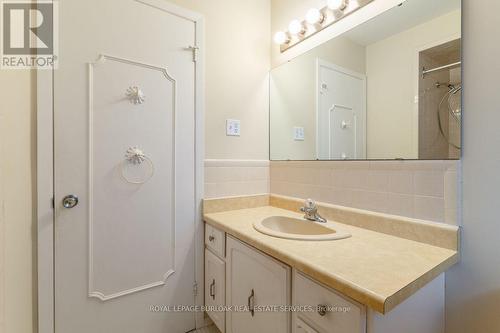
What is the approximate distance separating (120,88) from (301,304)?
4.34 ft

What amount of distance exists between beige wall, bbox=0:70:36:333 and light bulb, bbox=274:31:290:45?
4.77 ft

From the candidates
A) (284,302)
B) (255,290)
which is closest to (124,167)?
(255,290)

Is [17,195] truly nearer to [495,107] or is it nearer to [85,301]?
[85,301]

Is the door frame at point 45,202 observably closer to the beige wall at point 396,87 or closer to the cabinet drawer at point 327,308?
the cabinet drawer at point 327,308

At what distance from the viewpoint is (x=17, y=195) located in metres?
1.06

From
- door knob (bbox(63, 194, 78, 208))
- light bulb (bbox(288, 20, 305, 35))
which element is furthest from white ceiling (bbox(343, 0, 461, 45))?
door knob (bbox(63, 194, 78, 208))

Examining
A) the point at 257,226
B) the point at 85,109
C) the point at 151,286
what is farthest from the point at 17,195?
the point at 257,226

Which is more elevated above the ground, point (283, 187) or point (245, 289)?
point (283, 187)

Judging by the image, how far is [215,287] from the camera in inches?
55.3

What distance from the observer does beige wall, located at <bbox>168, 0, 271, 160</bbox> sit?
1558 millimetres

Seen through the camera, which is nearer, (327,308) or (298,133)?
(327,308)

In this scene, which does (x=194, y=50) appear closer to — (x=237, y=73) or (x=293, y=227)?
(x=237, y=73)

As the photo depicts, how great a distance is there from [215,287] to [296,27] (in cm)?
175
